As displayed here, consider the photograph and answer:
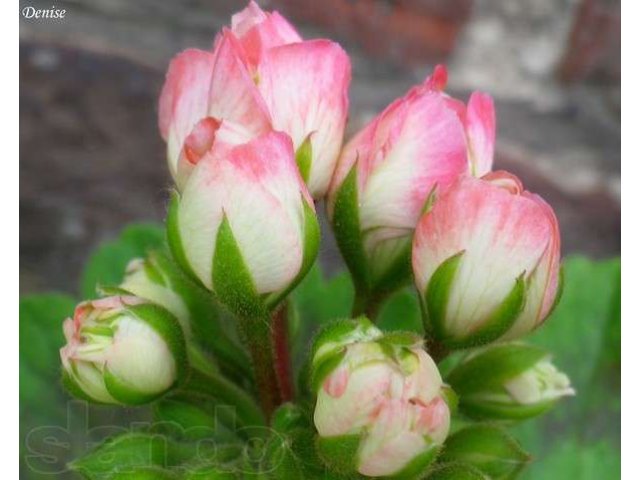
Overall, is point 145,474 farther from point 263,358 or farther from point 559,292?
point 559,292

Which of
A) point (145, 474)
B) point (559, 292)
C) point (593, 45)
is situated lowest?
point (145, 474)

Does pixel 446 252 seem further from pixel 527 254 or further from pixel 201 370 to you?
pixel 201 370

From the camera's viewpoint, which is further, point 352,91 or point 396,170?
point 352,91

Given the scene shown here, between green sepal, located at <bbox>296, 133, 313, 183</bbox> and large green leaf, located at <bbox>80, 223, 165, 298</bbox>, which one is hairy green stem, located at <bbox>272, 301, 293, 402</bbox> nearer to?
green sepal, located at <bbox>296, 133, 313, 183</bbox>

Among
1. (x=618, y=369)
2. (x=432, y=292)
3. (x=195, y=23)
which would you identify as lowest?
(x=618, y=369)

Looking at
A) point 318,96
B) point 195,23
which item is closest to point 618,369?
point 318,96

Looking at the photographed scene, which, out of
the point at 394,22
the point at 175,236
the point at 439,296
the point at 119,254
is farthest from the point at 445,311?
the point at 394,22
